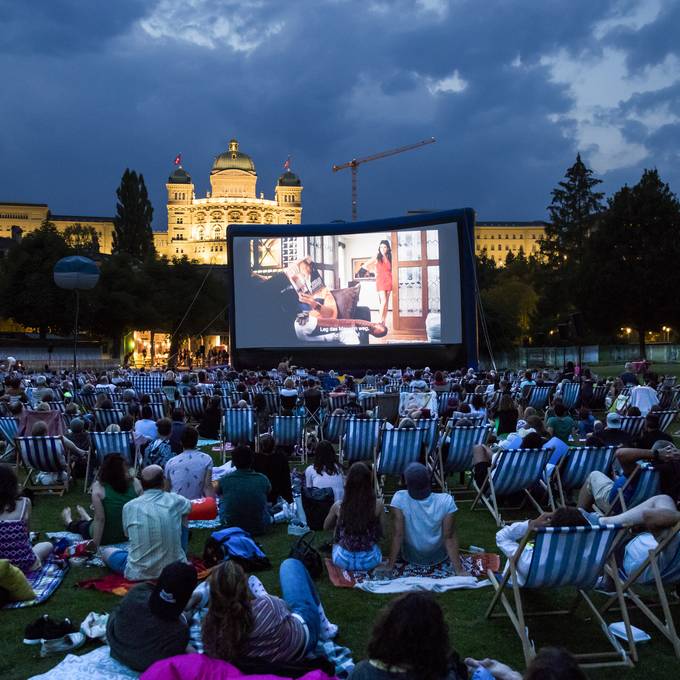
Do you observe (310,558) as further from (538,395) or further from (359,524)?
(538,395)

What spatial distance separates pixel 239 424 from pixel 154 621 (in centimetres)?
736

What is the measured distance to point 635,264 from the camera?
38.2m

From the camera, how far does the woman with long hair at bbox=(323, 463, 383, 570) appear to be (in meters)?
5.69

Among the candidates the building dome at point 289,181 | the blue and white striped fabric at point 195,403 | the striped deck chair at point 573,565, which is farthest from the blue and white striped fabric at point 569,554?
the building dome at point 289,181

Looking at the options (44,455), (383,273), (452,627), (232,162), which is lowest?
(452,627)

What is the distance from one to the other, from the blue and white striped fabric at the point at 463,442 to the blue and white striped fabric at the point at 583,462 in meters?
1.23

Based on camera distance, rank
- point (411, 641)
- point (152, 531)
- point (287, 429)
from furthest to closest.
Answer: point (287, 429) → point (152, 531) → point (411, 641)

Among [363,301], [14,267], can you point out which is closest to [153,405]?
[363,301]

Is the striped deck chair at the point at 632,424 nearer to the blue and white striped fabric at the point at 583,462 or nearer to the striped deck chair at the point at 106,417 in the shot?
the blue and white striped fabric at the point at 583,462

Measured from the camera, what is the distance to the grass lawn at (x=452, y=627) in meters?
4.19

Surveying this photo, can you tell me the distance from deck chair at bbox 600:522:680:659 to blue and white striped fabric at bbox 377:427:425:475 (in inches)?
144

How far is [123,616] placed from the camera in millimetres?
4059

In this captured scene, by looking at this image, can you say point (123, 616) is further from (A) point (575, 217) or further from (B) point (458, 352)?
(A) point (575, 217)

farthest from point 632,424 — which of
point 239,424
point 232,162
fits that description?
point 232,162
